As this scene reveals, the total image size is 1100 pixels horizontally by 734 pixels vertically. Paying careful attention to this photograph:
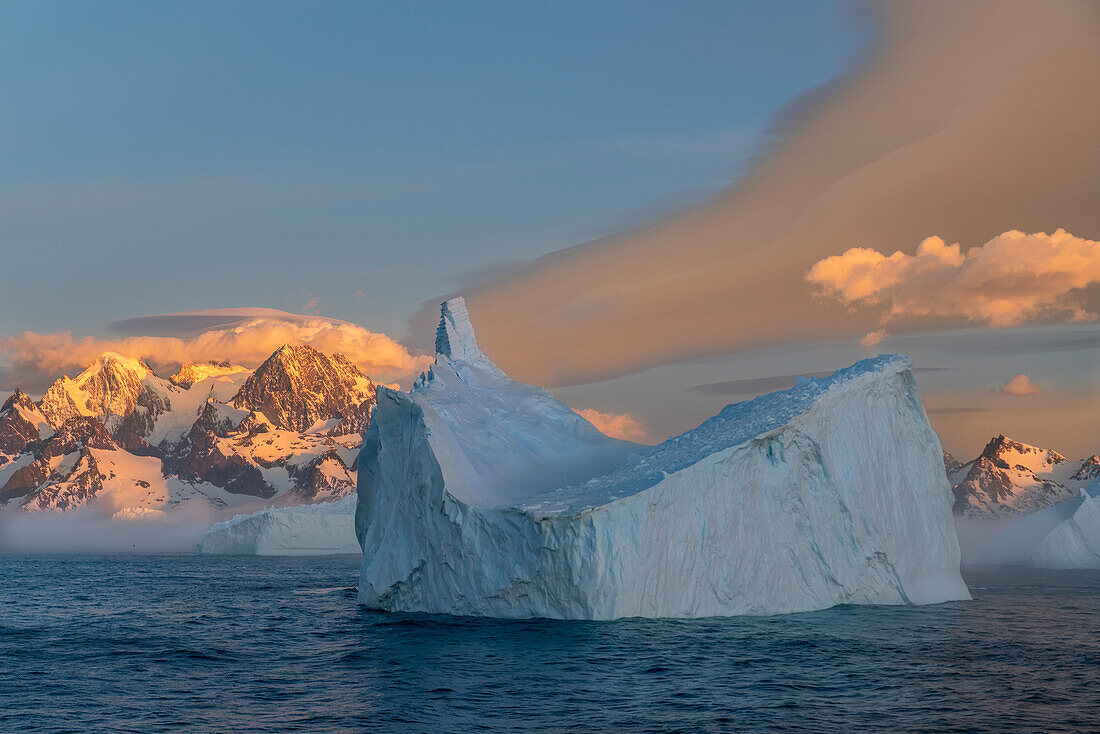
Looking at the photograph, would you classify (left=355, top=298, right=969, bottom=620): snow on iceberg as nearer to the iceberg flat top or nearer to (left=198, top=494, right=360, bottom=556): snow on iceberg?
the iceberg flat top

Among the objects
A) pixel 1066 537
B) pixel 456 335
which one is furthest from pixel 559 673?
pixel 1066 537

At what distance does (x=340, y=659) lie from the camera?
2395 cm

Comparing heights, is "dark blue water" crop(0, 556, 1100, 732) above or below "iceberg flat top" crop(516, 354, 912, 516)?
below

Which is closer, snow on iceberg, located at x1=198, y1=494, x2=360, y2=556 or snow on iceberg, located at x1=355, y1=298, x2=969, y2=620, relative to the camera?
snow on iceberg, located at x1=355, y1=298, x2=969, y2=620

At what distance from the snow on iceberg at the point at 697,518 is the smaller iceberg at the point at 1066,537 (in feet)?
139

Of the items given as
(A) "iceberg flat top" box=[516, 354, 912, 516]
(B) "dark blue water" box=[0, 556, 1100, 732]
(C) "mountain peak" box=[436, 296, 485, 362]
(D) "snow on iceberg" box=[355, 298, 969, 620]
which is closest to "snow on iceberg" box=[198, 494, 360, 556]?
(C) "mountain peak" box=[436, 296, 485, 362]

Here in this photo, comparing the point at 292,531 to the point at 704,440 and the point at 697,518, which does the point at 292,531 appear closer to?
the point at 704,440

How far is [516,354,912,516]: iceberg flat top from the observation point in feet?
93.4

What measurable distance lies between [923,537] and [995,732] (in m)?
16.1

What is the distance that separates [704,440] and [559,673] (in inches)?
475

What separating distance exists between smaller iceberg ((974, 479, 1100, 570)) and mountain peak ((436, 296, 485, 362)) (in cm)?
4956

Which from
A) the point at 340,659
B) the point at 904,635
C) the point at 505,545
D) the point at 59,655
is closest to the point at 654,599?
the point at 505,545

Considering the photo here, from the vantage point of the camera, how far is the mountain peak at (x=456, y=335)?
4550 centimetres

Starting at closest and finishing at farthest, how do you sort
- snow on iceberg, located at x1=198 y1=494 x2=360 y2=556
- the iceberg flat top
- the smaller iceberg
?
the iceberg flat top < the smaller iceberg < snow on iceberg, located at x1=198 y1=494 x2=360 y2=556
